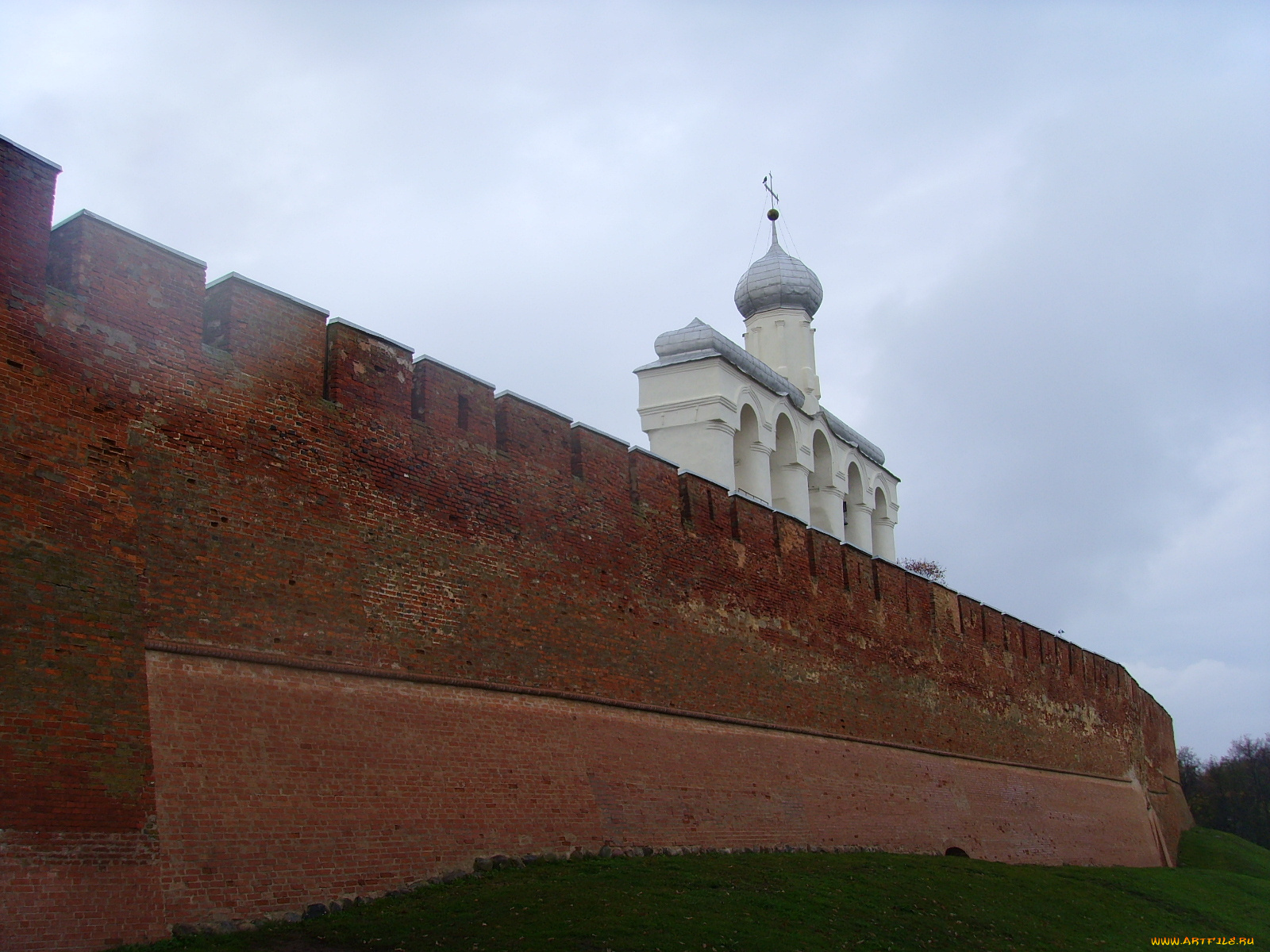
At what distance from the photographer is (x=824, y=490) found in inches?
1149

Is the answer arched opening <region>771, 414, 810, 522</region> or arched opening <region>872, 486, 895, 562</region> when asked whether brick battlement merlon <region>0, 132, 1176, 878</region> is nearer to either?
arched opening <region>771, 414, 810, 522</region>

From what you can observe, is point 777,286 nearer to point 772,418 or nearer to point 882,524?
point 772,418

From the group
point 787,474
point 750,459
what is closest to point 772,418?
point 750,459

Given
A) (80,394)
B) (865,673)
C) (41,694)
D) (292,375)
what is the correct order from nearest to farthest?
(41,694) < (80,394) < (292,375) < (865,673)

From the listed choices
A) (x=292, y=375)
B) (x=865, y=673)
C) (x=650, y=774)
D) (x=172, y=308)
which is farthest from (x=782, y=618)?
(x=172, y=308)

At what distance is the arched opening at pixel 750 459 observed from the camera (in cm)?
2605

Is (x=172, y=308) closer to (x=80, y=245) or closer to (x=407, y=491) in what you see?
(x=80, y=245)

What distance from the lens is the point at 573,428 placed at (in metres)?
15.1

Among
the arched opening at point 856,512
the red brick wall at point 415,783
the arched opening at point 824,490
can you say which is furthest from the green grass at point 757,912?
the arched opening at point 856,512

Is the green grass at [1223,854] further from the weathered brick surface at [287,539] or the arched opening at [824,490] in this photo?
the weathered brick surface at [287,539]

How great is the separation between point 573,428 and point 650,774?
4.19 m

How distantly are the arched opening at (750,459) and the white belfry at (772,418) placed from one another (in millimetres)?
22

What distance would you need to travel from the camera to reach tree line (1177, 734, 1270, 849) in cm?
6019

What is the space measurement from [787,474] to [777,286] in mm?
5290
